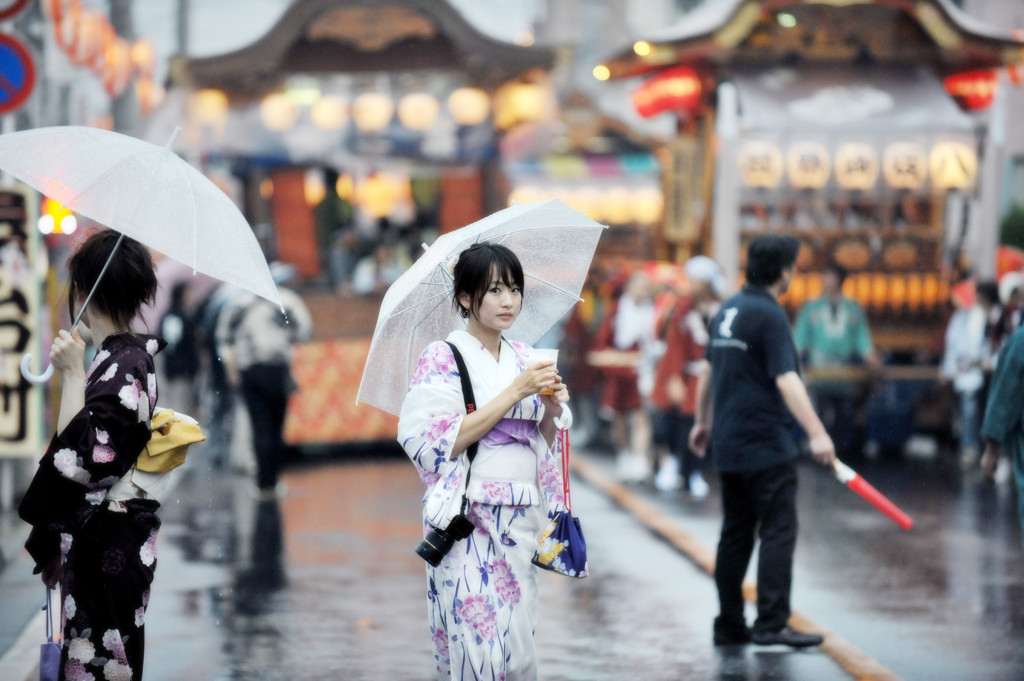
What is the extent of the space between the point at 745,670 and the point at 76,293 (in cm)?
351

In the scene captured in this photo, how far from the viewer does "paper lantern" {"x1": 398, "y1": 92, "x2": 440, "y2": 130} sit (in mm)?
15172

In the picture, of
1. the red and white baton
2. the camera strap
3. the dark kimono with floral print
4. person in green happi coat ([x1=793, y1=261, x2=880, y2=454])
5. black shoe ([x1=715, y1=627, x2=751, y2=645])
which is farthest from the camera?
person in green happi coat ([x1=793, y1=261, x2=880, y2=454])

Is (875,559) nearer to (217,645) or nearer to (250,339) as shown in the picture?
(217,645)

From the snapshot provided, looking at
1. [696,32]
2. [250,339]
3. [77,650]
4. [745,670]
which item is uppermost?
[696,32]

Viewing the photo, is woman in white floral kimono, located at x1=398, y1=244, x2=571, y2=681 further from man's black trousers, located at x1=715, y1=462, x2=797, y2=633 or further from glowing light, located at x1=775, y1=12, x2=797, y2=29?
glowing light, located at x1=775, y1=12, x2=797, y2=29

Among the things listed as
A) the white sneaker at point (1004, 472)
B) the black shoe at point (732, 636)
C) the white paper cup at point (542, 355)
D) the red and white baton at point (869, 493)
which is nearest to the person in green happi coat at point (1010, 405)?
the red and white baton at point (869, 493)

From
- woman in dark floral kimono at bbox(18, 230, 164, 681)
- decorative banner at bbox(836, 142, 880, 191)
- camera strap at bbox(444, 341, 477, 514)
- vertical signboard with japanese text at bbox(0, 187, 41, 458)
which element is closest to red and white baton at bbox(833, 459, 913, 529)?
camera strap at bbox(444, 341, 477, 514)

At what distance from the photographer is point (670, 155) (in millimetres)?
16500

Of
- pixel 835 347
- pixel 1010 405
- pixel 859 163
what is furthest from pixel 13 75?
pixel 859 163

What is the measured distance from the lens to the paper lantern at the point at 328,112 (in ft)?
49.6

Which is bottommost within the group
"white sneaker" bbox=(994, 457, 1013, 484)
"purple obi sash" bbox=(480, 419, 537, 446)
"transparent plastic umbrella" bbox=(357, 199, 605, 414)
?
"white sneaker" bbox=(994, 457, 1013, 484)

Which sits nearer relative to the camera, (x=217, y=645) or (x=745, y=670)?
(x=745, y=670)

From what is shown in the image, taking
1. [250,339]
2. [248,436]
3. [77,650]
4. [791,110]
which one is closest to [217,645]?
[77,650]

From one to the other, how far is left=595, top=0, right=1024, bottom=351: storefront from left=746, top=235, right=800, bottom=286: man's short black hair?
7.93 meters
